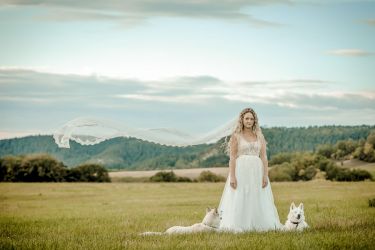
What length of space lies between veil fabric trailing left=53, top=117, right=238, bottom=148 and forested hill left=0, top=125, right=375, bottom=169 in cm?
3776

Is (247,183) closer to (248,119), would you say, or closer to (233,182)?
(233,182)

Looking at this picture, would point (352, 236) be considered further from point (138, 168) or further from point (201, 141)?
point (138, 168)

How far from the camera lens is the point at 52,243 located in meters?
10.9

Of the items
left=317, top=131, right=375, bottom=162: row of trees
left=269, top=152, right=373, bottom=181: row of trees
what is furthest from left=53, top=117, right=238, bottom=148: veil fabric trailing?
left=317, top=131, right=375, bottom=162: row of trees

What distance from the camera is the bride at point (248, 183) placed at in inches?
482

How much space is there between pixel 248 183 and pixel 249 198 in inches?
13.0

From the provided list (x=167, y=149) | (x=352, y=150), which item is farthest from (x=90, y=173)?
(x=352, y=150)

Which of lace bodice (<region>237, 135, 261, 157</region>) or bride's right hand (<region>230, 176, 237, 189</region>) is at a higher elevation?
lace bodice (<region>237, 135, 261, 157</region>)

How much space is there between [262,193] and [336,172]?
40.1m

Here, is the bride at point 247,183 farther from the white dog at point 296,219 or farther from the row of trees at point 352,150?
the row of trees at point 352,150

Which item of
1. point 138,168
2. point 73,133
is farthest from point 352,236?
point 138,168

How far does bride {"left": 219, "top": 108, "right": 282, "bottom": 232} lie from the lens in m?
12.2

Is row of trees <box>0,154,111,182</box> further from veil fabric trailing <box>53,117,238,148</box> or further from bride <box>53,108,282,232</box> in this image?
bride <box>53,108,282,232</box>

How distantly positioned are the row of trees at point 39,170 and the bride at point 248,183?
37.7 meters
